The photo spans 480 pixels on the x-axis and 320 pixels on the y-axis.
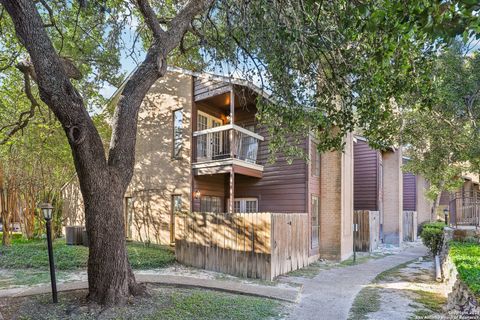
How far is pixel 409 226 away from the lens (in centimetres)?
2061

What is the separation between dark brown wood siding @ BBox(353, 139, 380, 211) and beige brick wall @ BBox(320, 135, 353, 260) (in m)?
4.93

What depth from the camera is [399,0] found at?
3.80 meters

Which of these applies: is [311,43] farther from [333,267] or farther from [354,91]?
[333,267]

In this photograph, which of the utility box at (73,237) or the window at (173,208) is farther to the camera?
the utility box at (73,237)

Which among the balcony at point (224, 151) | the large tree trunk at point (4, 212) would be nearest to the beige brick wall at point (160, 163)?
the balcony at point (224, 151)

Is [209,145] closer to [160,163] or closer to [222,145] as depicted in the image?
[222,145]

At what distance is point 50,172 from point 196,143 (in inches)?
306

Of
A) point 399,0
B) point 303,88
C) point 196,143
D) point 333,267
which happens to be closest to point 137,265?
point 196,143

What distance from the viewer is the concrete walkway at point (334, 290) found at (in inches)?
253

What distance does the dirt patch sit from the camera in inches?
250

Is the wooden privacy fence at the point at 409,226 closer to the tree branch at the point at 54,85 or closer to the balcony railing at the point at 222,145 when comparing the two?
the balcony railing at the point at 222,145

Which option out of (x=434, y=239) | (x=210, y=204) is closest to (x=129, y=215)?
(x=210, y=204)

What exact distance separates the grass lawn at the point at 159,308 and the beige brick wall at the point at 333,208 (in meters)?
6.63

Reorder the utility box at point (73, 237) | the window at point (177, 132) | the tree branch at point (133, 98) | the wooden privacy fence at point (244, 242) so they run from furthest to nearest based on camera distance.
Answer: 1. the utility box at point (73, 237)
2. the window at point (177, 132)
3. the wooden privacy fence at point (244, 242)
4. the tree branch at point (133, 98)
